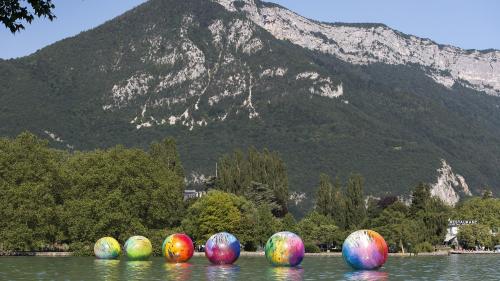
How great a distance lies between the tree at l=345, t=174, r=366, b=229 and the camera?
124 meters

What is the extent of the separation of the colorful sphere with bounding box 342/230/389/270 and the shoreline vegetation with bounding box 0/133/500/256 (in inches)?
1532

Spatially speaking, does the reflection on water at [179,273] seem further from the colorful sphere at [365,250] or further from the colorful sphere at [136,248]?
the colorful sphere at [136,248]

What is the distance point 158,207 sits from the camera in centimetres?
9262

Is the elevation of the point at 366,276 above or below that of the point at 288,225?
below

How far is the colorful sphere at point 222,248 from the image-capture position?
58.3 meters

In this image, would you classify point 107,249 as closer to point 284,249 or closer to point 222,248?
point 222,248

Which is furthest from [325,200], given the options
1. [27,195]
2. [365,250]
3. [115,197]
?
[365,250]

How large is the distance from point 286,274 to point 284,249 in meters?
6.26

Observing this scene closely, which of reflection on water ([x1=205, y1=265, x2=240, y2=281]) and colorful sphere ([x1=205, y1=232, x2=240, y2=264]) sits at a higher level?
colorful sphere ([x1=205, y1=232, x2=240, y2=264])

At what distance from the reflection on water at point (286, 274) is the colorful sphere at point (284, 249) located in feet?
2.01

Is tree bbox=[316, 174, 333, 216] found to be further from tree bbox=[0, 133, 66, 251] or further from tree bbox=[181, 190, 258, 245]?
tree bbox=[0, 133, 66, 251]

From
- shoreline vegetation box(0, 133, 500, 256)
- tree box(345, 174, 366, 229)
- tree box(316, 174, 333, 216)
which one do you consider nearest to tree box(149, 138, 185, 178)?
shoreline vegetation box(0, 133, 500, 256)

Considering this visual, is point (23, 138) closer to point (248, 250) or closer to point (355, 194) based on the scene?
point (248, 250)

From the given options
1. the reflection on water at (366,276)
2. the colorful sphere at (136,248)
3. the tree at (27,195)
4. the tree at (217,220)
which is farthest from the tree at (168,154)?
the reflection on water at (366,276)
